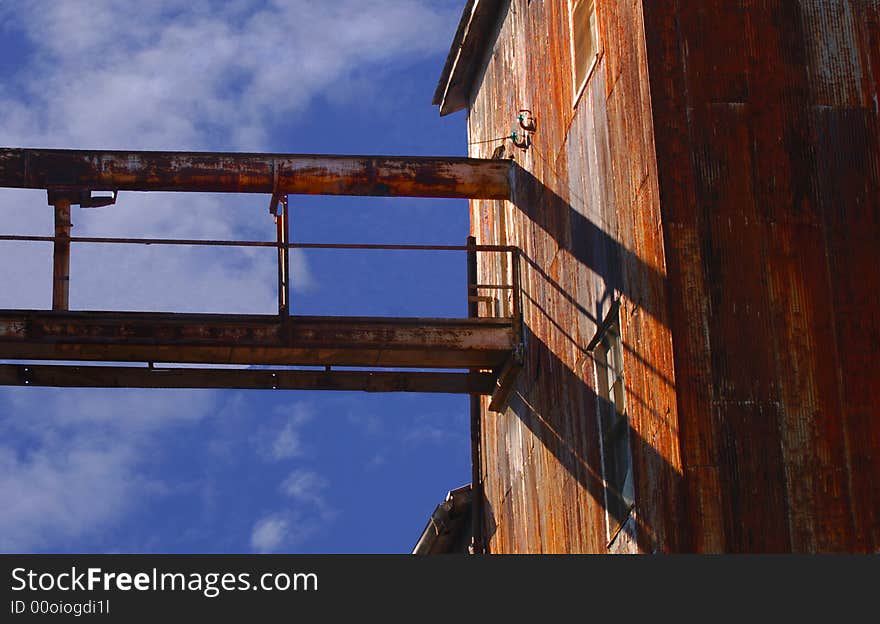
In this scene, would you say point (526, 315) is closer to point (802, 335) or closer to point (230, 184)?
point (230, 184)

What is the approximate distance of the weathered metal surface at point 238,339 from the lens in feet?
62.7

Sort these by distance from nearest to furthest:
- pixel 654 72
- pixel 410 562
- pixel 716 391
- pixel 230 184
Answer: pixel 410 562
pixel 716 391
pixel 654 72
pixel 230 184

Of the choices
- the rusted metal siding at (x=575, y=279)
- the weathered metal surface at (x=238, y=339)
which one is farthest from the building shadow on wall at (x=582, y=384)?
the weathered metal surface at (x=238, y=339)

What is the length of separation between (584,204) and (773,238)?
2.98 meters

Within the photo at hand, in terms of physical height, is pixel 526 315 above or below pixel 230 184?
below

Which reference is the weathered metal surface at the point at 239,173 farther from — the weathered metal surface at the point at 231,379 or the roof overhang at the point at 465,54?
the roof overhang at the point at 465,54

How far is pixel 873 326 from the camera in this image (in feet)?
49.5

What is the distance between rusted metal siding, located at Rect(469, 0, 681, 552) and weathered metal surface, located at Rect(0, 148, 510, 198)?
114 cm

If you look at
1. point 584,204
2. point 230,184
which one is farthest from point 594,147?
point 230,184

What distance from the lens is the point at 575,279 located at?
18.1 m

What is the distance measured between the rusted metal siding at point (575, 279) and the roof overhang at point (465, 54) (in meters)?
0.36

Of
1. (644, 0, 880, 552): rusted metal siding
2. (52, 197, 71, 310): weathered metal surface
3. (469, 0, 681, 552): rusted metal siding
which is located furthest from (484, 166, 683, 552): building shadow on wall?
(52, 197, 71, 310): weathered metal surface

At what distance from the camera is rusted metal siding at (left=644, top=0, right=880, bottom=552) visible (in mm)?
14422

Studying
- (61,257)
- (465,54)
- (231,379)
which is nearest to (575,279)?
(231,379)
